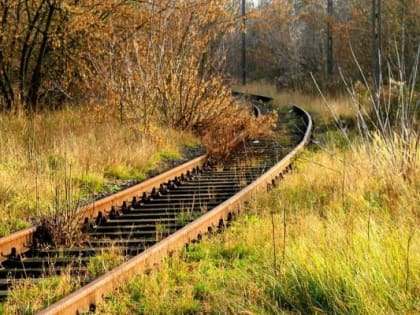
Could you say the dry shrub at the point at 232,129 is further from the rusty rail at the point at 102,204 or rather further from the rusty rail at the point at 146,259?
the rusty rail at the point at 146,259

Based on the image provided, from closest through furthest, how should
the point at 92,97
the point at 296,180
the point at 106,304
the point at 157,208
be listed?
the point at 106,304 < the point at 157,208 < the point at 296,180 < the point at 92,97

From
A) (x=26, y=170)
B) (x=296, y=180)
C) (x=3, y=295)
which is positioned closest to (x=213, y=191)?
(x=296, y=180)

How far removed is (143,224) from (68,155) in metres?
3.61

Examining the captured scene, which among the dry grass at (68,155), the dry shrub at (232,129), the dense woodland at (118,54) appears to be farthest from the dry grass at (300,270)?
the dense woodland at (118,54)

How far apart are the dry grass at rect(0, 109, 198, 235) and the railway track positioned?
649mm

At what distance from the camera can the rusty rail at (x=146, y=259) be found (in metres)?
4.31

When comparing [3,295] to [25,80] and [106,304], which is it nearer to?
[106,304]

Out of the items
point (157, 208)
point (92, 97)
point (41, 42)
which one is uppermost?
point (41, 42)

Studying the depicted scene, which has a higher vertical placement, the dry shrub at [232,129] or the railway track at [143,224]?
the dry shrub at [232,129]

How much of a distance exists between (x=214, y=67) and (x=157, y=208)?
913 cm

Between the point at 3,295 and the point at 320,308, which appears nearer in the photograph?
the point at 320,308

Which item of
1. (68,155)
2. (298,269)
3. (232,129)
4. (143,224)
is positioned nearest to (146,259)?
(298,269)

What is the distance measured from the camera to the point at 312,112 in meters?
24.5

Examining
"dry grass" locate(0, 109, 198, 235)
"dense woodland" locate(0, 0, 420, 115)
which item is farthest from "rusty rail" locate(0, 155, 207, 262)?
"dense woodland" locate(0, 0, 420, 115)
